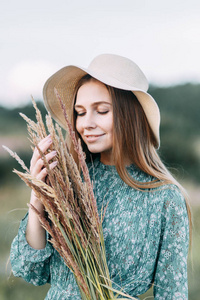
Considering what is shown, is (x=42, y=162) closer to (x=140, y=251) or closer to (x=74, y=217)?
(x=74, y=217)

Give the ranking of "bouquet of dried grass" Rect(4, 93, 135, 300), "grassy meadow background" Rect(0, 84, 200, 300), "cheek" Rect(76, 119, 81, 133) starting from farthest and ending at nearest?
"grassy meadow background" Rect(0, 84, 200, 300), "cheek" Rect(76, 119, 81, 133), "bouquet of dried grass" Rect(4, 93, 135, 300)

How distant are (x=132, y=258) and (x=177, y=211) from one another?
0.26m

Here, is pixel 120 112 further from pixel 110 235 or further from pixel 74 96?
pixel 110 235

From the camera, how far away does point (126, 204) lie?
1674 mm

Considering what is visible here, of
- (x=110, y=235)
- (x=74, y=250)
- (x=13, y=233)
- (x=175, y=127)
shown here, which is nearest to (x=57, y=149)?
(x=74, y=250)

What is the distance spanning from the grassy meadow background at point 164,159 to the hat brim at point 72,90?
1653mm

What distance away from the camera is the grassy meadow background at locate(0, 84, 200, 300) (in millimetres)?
3635

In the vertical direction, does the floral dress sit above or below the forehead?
below

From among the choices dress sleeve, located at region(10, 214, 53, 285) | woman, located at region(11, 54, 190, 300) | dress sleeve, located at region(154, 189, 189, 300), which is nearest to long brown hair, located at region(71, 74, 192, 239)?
woman, located at region(11, 54, 190, 300)

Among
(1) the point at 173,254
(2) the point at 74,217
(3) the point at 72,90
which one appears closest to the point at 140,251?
(1) the point at 173,254

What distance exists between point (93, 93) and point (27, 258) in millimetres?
731

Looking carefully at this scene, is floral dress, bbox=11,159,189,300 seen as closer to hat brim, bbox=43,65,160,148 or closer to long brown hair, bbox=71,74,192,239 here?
long brown hair, bbox=71,74,192,239

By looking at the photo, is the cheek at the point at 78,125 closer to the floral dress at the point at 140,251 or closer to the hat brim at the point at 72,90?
the hat brim at the point at 72,90

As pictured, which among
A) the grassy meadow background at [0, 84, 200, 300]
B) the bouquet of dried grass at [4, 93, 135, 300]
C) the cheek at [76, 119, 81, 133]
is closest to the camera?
the bouquet of dried grass at [4, 93, 135, 300]
